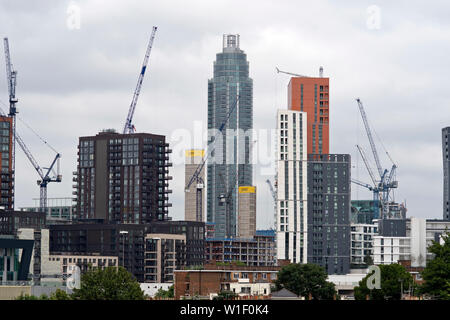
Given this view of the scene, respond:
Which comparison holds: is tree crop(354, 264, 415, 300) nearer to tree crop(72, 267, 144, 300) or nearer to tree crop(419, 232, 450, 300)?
tree crop(72, 267, 144, 300)

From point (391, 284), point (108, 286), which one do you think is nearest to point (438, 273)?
point (108, 286)

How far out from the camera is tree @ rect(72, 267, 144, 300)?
5013 inches

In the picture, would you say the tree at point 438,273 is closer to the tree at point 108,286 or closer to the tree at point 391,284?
the tree at point 108,286

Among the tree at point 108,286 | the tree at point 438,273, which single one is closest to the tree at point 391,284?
the tree at point 108,286

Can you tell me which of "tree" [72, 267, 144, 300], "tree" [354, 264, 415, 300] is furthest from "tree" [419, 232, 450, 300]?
"tree" [354, 264, 415, 300]

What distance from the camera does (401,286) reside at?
164m

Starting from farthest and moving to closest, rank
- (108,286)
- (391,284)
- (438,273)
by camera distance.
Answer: (391,284) → (108,286) → (438,273)

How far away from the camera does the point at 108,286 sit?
130250 millimetres

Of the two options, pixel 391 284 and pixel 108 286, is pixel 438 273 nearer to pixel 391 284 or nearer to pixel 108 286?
pixel 108 286
